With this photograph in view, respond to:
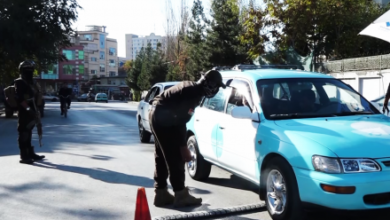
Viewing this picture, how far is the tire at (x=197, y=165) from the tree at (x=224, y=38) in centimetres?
2557

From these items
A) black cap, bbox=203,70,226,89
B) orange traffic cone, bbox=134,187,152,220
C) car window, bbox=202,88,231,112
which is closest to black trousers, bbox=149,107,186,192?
black cap, bbox=203,70,226,89

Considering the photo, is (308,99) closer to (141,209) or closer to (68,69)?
(141,209)

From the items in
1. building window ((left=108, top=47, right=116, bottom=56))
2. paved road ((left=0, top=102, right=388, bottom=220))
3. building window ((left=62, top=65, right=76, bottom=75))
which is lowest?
paved road ((left=0, top=102, right=388, bottom=220))

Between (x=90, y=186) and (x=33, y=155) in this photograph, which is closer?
(x=90, y=186)

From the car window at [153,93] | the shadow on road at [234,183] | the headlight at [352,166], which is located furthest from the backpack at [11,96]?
the headlight at [352,166]

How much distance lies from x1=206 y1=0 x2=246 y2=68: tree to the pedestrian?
89.4 ft

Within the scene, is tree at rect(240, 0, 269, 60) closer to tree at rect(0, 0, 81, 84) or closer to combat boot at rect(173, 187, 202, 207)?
tree at rect(0, 0, 81, 84)

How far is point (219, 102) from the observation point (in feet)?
23.6

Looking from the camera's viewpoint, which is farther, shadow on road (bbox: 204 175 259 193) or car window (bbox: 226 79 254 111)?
shadow on road (bbox: 204 175 259 193)

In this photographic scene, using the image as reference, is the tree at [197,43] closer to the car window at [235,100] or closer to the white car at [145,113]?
the white car at [145,113]

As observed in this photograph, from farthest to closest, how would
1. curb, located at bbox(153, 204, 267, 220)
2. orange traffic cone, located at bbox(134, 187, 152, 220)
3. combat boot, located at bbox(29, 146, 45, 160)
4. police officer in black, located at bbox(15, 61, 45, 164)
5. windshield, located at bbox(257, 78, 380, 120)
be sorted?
1. combat boot, located at bbox(29, 146, 45, 160)
2. police officer in black, located at bbox(15, 61, 45, 164)
3. windshield, located at bbox(257, 78, 380, 120)
4. curb, located at bbox(153, 204, 267, 220)
5. orange traffic cone, located at bbox(134, 187, 152, 220)

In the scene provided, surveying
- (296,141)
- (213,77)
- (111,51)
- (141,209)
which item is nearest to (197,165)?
(213,77)

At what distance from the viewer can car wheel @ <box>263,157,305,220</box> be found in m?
4.96

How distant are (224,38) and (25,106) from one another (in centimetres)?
2523
